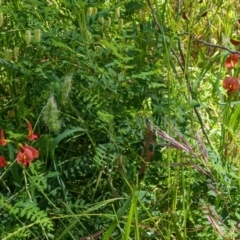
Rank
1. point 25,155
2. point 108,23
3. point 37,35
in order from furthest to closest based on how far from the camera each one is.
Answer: point 108,23, point 37,35, point 25,155

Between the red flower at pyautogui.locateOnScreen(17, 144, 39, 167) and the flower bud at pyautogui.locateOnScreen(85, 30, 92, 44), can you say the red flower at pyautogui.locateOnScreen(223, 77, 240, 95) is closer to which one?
the flower bud at pyautogui.locateOnScreen(85, 30, 92, 44)

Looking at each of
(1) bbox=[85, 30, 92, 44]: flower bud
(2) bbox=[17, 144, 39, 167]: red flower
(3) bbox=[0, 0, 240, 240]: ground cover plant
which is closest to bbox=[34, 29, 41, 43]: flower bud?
(3) bbox=[0, 0, 240, 240]: ground cover plant

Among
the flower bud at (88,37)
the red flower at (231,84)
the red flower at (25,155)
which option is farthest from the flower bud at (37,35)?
the red flower at (231,84)

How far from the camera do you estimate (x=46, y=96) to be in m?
1.88

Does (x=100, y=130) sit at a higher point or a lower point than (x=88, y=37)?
lower

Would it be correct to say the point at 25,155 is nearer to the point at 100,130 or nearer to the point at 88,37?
the point at 100,130

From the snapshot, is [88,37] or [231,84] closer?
[88,37]

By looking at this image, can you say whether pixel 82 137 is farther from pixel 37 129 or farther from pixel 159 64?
pixel 159 64

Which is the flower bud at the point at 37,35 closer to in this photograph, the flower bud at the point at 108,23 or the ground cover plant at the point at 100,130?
the ground cover plant at the point at 100,130

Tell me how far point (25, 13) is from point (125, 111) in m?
0.43

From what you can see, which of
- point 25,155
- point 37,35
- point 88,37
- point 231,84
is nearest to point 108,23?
point 88,37

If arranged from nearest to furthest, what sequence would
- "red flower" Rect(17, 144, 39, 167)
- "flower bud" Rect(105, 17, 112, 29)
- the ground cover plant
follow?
"red flower" Rect(17, 144, 39, 167) → the ground cover plant → "flower bud" Rect(105, 17, 112, 29)

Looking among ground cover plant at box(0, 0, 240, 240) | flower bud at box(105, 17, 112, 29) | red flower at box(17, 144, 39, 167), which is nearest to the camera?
red flower at box(17, 144, 39, 167)

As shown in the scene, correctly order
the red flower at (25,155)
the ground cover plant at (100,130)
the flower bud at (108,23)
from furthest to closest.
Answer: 1. the flower bud at (108,23)
2. the ground cover plant at (100,130)
3. the red flower at (25,155)
